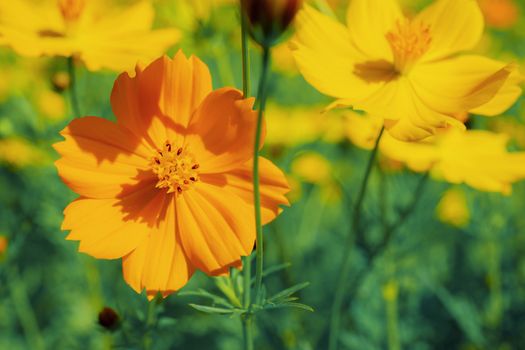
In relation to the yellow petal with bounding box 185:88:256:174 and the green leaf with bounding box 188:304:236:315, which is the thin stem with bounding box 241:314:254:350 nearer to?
the green leaf with bounding box 188:304:236:315

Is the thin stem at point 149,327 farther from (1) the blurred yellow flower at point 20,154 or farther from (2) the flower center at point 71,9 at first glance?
(1) the blurred yellow flower at point 20,154

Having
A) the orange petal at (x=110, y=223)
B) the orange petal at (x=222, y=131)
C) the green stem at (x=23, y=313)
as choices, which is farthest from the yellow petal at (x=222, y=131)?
the green stem at (x=23, y=313)

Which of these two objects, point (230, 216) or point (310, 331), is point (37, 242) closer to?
point (310, 331)

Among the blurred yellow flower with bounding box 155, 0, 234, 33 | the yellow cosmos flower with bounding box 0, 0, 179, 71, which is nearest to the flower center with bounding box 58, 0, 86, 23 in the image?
the yellow cosmos flower with bounding box 0, 0, 179, 71

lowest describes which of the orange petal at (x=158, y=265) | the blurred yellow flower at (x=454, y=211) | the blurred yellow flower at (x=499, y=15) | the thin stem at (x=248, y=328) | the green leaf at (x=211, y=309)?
the blurred yellow flower at (x=454, y=211)

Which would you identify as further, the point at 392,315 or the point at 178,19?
the point at 178,19

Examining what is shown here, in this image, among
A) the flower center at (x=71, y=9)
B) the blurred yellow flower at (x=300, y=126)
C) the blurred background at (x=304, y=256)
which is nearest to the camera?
the flower center at (x=71, y=9)

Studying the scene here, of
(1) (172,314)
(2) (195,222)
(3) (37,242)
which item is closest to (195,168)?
(2) (195,222)
